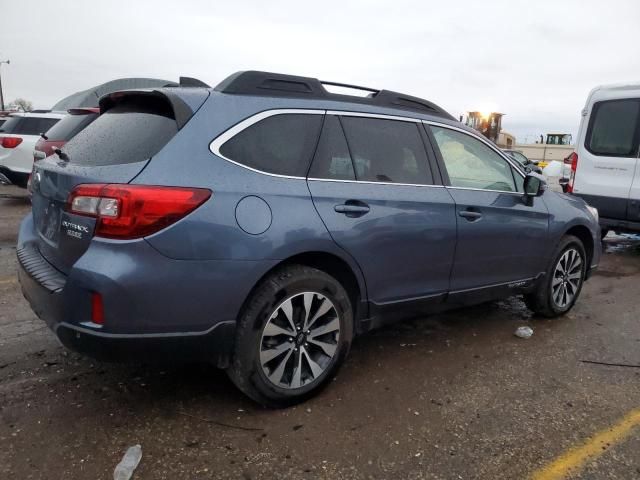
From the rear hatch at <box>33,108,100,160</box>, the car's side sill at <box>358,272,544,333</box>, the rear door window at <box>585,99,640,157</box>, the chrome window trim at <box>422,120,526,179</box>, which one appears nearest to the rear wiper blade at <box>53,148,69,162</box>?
the car's side sill at <box>358,272,544,333</box>

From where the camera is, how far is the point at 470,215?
142 inches

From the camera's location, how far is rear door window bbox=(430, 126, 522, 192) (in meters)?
3.66

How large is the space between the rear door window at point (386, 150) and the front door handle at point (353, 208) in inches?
7.3

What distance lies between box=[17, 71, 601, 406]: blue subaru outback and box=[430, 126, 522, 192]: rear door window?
Answer: 20mm

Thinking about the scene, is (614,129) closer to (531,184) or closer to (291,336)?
(531,184)

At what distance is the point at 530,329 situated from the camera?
4.30 metres

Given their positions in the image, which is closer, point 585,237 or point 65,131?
point 585,237

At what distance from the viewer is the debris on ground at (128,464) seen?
2.27 m

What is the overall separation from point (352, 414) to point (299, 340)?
0.52 m

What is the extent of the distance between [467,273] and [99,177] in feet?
8.27

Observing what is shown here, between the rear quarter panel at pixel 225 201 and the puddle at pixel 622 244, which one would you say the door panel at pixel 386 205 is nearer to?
the rear quarter panel at pixel 225 201

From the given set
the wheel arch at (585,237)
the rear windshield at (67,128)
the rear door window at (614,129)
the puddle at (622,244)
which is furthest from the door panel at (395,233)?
the puddle at (622,244)

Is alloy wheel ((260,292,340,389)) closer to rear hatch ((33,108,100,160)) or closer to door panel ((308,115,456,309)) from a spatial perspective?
door panel ((308,115,456,309))

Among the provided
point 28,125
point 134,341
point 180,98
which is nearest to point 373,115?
point 180,98
